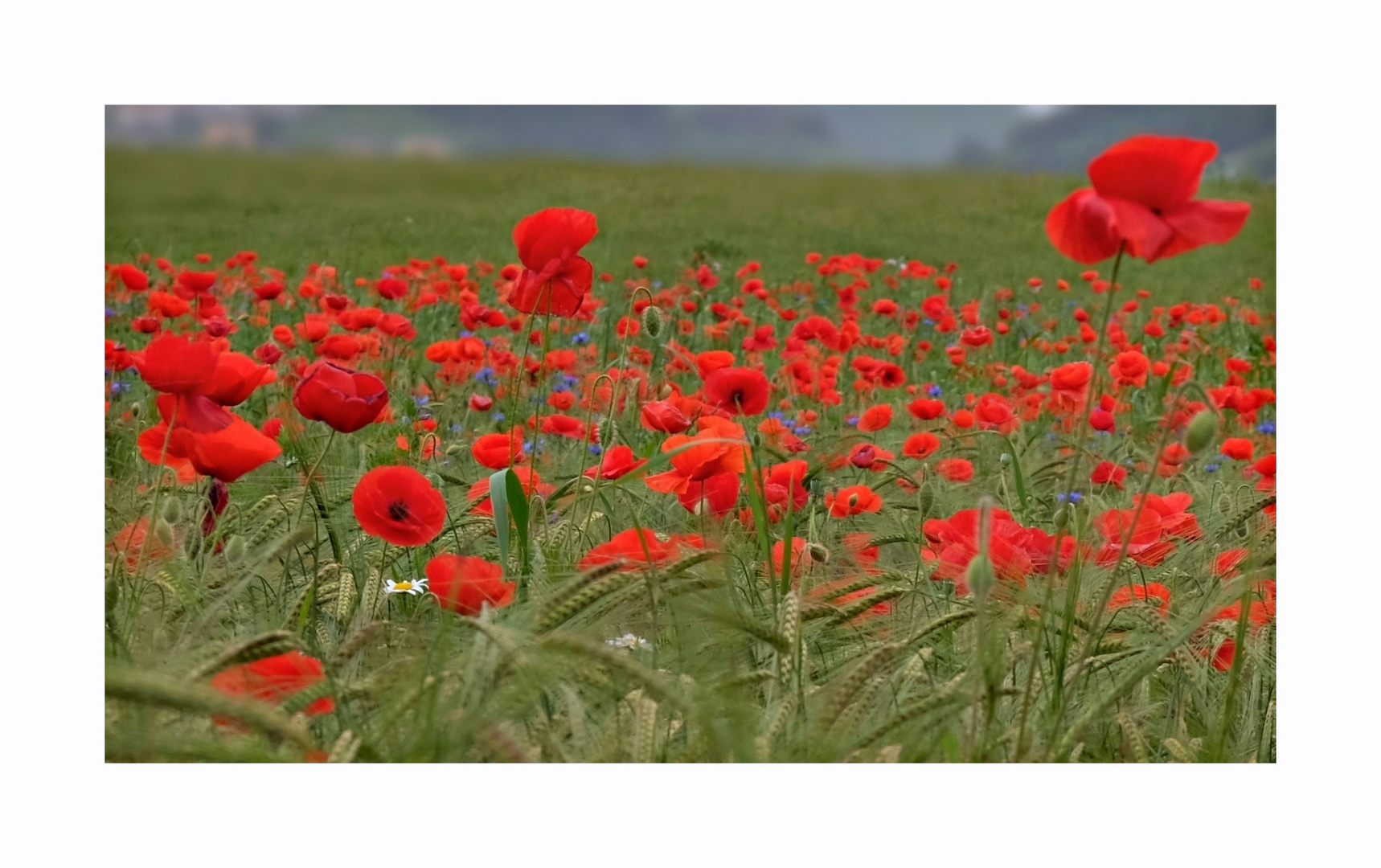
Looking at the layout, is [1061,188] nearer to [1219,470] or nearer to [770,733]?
[1219,470]

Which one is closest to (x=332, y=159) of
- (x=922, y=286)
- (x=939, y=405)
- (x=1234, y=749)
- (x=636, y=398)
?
(x=636, y=398)

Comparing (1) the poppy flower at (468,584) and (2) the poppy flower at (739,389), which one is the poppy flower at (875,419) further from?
(1) the poppy flower at (468,584)

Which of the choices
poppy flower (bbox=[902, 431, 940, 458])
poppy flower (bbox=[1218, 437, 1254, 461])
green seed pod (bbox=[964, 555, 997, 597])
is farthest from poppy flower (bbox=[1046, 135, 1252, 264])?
poppy flower (bbox=[1218, 437, 1254, 461])

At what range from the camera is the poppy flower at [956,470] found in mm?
2051

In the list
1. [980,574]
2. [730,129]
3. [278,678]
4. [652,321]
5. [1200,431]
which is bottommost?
[278,678]

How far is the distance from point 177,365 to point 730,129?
2.52ft

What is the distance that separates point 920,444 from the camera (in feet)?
6.51

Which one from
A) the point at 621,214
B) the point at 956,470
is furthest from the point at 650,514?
the point at 621,214

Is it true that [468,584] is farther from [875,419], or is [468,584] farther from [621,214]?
[621,214]

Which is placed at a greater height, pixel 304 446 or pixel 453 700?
pixel 304 446

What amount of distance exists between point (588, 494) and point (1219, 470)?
49.0 inches

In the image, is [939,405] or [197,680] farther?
[939,405]

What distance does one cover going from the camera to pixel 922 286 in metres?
3.35

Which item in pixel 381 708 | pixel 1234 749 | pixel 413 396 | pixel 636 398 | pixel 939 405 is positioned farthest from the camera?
pixel 413 396
